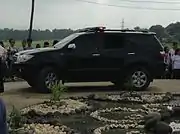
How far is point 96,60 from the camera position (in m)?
14.0

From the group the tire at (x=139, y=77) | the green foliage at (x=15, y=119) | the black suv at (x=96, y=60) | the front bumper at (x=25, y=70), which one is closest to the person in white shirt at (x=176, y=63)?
the black suv at (x=96, y=60)

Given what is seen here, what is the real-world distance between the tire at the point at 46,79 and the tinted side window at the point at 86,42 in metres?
1.05

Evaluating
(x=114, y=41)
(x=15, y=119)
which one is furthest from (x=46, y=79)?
(x=15, y=119)

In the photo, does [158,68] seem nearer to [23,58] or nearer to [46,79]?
[46,79]

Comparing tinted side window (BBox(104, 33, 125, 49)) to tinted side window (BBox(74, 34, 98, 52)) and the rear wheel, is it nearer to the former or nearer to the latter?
tinted side window (BBox(74, 34, 98, 52))

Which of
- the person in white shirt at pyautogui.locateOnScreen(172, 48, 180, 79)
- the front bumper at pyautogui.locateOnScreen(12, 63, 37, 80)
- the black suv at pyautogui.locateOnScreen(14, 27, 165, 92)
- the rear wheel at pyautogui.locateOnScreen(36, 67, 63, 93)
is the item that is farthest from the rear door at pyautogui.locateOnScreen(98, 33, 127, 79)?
the person in white shirt at pyautogui.locateOnScreen(172, 48, 180, 79)

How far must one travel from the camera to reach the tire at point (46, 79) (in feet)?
44.1

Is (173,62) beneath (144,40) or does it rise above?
beneath

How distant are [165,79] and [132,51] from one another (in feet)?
13.5

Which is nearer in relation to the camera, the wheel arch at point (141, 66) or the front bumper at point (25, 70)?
the front bumper at point (25, 70)

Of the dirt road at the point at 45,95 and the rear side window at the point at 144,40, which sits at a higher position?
the rear side window at the point at 144,40

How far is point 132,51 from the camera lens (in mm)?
14359

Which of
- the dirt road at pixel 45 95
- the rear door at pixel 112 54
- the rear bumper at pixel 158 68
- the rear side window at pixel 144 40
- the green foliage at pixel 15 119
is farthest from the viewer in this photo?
the rear bumper at pixel 158 68

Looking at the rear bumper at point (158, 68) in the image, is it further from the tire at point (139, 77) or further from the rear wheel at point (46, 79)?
the rear wheel at point (46, 79)
